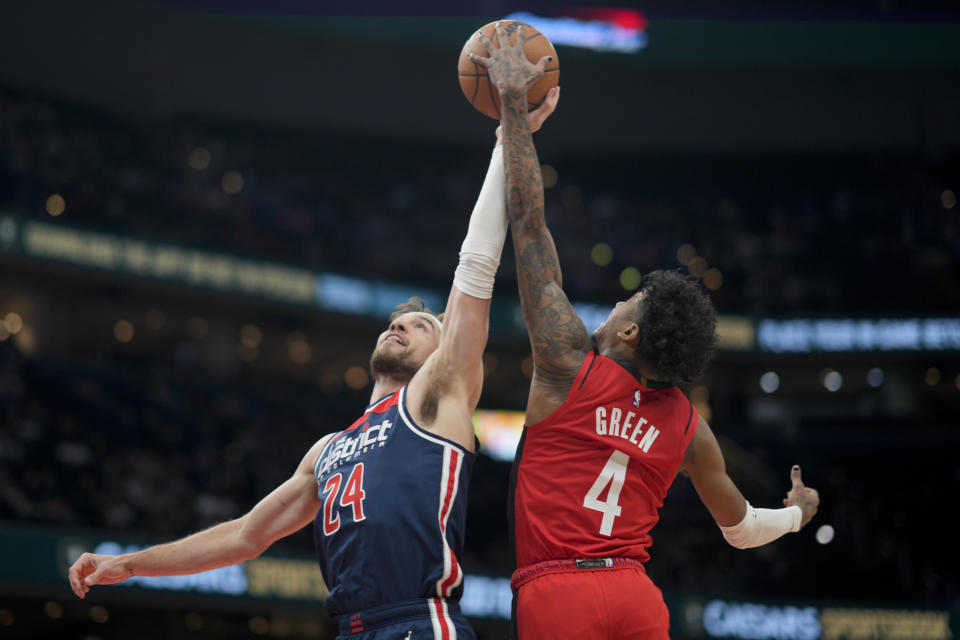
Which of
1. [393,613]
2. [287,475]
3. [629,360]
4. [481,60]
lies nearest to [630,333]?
[629,360]

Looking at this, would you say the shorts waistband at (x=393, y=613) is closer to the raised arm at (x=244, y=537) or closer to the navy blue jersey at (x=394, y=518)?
the navy blue jersey at (x=394, y=518)

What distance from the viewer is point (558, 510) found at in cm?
375

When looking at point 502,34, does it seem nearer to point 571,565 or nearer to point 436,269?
point 571,565

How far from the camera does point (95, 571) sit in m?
4.31

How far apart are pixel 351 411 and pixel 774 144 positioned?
14.8 metres

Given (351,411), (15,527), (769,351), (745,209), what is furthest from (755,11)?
(15,527)

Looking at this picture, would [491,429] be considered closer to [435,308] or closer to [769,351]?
[435,308]

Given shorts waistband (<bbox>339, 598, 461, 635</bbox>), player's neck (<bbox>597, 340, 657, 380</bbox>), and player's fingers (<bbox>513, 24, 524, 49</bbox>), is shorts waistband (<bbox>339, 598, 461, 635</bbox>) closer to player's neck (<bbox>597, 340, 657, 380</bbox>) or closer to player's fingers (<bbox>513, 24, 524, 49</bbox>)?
player's neck (<bbox>597, 340, 657, 380</bbox>)

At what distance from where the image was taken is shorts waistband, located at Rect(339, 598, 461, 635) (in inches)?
144

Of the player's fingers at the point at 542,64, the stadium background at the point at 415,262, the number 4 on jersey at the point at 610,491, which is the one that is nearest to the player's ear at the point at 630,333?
the number 4 on jersey at the point at 610,491

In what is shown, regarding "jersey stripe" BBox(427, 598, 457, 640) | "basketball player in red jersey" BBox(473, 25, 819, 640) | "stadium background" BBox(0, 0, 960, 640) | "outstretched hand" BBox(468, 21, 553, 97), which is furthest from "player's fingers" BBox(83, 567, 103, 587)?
"stadium background" BBox(0, 0, 960, 640)

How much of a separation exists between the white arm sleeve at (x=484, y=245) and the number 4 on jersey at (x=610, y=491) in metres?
0.77

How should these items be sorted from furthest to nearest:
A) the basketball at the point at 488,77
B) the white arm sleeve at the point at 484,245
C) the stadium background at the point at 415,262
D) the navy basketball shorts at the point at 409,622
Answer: the stadium background at the point at 415,262
the basketball at the point at 488,77
the white arm sleeve at the point at 484,245
the navy basketball shorts at the point at 409,622

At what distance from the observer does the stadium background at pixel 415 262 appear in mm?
16484
